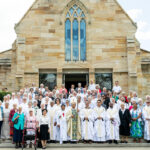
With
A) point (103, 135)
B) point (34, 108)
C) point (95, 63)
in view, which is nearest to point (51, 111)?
point (34, 108)

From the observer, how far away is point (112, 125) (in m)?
13.2

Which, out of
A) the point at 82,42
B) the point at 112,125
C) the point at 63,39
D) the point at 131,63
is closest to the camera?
the point at 112,125

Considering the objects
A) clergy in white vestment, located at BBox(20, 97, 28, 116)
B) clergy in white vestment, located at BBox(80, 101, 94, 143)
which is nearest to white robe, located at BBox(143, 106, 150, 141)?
clergy in white vestment, located at BBox(80, 101, 94, 143)

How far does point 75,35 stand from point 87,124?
9.92 m

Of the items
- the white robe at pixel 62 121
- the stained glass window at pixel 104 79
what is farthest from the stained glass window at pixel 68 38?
the white robe at pixel 62 121

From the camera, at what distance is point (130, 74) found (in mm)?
20375

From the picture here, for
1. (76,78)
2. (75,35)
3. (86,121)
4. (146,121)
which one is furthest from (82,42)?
(146,121)

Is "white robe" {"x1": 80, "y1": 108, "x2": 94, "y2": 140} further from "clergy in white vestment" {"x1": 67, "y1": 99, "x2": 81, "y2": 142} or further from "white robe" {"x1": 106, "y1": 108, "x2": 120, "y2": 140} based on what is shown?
"white robe" {"x1": 106, "y1": 108, "x2": 120, "y2": 140}

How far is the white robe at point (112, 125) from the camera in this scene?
512 inches

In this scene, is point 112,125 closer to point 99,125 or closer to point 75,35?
point 99,125

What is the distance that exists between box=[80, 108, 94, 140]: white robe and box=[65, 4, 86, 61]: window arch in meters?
8.36

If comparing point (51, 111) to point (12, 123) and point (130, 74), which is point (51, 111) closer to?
point (12, 123)

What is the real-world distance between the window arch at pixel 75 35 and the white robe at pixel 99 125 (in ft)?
27.6

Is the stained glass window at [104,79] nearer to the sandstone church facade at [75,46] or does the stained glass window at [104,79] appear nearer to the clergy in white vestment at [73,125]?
the sandstone church facade at [75,46]
